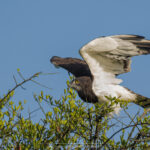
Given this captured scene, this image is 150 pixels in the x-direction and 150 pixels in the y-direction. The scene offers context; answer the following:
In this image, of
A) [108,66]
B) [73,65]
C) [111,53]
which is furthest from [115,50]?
[73,65]

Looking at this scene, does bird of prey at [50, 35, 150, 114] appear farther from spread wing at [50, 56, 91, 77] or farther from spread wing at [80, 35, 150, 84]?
spread wing at [50, 56, 91, 77]

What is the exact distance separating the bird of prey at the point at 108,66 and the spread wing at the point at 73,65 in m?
0.18

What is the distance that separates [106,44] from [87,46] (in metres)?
0.35

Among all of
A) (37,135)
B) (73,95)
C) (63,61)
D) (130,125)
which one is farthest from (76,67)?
(130,125)

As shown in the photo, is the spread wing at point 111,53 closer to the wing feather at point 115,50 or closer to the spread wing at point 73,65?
the wing feather at point 115,50

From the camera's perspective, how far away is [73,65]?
24.6 feet

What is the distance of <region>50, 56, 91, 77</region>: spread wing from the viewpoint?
708 centimetres

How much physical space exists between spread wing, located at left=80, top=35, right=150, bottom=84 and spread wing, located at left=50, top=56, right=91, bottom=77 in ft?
1.49

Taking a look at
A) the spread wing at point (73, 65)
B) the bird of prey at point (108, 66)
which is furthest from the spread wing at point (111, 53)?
the spread wing at point (73, 65)

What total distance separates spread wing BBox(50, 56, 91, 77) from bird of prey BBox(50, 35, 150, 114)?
7.2 inches

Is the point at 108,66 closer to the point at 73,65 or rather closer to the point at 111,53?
the point at 111,53

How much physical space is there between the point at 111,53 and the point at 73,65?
1.47m

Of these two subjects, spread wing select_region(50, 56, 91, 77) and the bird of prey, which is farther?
spread wing select_region(50, 56, 91, 77)

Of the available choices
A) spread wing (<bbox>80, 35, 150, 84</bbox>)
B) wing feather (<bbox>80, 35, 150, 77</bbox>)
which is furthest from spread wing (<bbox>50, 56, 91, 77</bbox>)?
wing feather (<bbox>80, 35, 150, 77</bbox>)
